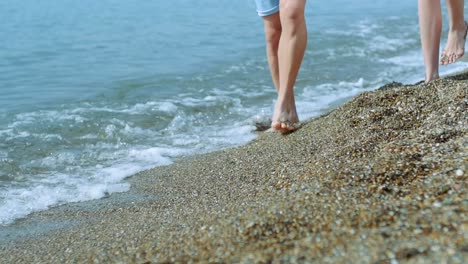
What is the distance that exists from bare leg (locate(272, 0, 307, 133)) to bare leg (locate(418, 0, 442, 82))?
0.90 m

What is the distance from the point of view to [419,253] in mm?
1758

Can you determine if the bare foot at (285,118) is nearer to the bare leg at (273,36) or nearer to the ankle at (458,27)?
the bare leg at (273,36)

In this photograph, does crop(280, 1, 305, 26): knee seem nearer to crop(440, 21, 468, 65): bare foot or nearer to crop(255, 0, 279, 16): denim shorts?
crop(255, 0, 279, 16): denim shorts

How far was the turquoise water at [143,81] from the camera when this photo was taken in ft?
16.2

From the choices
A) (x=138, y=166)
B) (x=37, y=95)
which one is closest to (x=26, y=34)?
(x=37, y=95)

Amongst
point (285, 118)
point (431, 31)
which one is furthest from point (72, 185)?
point (431, 31)

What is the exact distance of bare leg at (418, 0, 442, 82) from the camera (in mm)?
4512

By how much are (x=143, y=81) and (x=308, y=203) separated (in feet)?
19.6

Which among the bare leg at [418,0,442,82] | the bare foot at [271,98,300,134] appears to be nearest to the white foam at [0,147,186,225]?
the bare foot at [271,98,300,134]

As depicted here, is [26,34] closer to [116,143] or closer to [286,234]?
[116,143]

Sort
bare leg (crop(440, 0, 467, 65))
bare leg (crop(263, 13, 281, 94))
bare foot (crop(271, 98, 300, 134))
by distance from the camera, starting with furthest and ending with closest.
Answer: bare leg (crop(263, 13, 281, 94)) → bare leg (crop(440, 0, 467, 65)) → bare foot (crop(271, 98, 300, 134))

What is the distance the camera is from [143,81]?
8062 millimetres

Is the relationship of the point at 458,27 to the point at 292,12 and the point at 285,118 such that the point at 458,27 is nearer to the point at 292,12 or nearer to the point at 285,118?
the point at 292,12

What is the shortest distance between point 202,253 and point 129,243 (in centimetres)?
52
